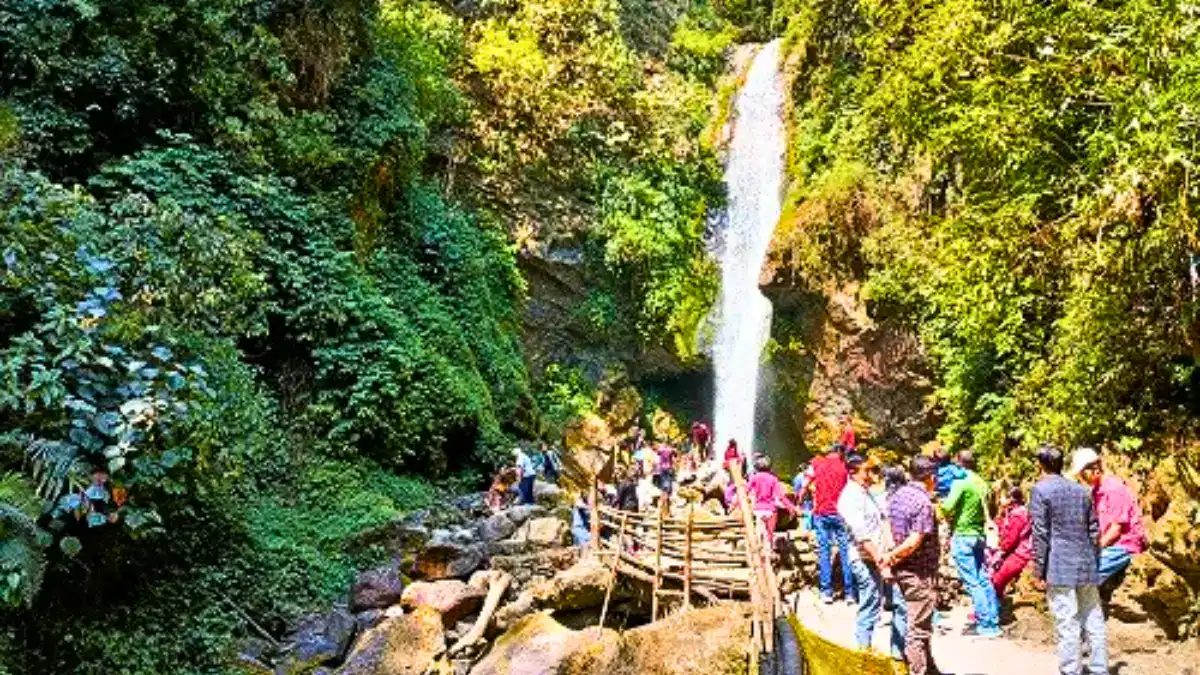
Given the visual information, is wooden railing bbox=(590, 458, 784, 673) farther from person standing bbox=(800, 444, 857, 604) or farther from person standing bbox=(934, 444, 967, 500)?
person standing bbox=(934, 444, 967, 500)

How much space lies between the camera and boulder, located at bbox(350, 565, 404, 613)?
30.8 ft

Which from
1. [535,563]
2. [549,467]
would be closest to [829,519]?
[535,563]

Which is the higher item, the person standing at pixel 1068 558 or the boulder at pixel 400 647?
the person standing at pixel 1068 558

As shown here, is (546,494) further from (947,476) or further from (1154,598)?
(1154,598)

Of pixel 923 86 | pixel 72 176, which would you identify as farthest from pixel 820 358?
pixel 72 176

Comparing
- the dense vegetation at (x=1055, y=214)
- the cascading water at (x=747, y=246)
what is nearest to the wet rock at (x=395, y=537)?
the dense vegetation at (x=1055, y=214)

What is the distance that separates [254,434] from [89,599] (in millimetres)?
2009

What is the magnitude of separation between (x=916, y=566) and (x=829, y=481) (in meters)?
2.99

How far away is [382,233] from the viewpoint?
1495 cm

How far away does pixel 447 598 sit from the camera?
9.00 m

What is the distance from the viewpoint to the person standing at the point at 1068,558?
18.2 ft

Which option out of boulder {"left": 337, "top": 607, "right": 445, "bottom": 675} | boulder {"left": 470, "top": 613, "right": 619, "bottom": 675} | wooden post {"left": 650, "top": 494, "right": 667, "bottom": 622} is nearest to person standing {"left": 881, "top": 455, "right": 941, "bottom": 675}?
boulder {"left": 470, "top": 613, "right": 619, "bottom": 675}

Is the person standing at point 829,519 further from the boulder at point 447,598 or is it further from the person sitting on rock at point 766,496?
the boulder at point 447,598

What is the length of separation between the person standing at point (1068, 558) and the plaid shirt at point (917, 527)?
601 millimetres
